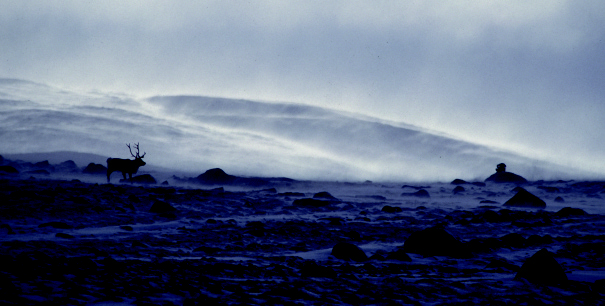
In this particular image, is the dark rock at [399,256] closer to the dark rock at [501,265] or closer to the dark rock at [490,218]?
the dark rock at [501,265]

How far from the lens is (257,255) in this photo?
9.36m

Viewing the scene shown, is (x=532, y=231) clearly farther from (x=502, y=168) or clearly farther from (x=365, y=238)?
(x=502, y=168)

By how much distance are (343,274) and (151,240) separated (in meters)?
3.97

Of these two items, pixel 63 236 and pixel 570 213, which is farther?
pixel 570 213

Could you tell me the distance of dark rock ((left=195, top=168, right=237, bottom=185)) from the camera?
2920 centimetres

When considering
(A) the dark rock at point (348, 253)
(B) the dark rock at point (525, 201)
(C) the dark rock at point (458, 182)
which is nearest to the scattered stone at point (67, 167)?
(B) the dark rock at point (525, 201)

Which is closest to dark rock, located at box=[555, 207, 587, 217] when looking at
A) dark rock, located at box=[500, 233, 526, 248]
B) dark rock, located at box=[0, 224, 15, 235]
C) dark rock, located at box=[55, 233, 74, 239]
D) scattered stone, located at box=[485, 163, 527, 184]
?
dark rock, located at box=[500, 233, 526, 248]

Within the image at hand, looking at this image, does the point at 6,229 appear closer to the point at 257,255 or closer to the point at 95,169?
the point at 257,255

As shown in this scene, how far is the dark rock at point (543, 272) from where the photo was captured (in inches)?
289

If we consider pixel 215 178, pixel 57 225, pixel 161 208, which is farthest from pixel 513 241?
pixel 215 178

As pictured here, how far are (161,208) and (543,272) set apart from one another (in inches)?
372

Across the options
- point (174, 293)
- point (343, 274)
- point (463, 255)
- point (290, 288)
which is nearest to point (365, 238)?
point (463, 255)

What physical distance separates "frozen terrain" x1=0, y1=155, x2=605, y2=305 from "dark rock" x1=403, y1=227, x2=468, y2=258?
0.09ft

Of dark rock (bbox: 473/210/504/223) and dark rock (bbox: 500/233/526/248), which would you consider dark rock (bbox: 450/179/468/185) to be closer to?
dark rock (bbox: 473/210/504/223)
